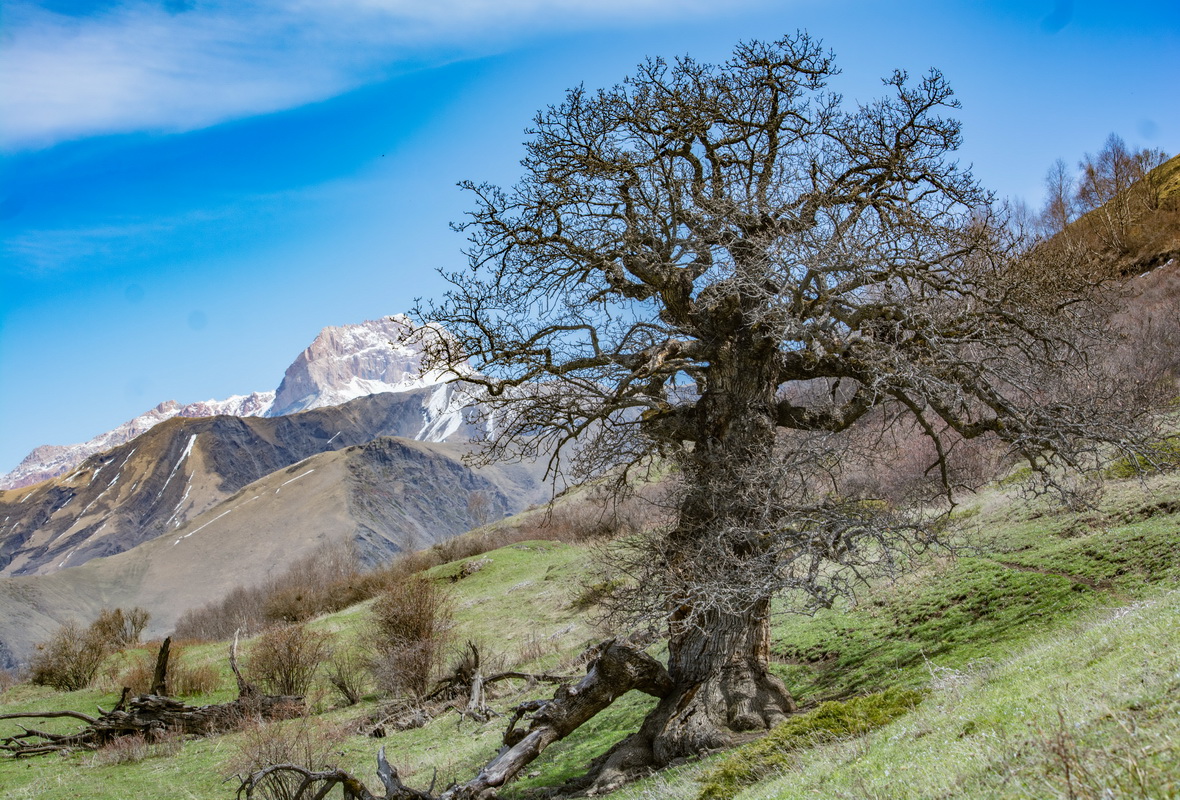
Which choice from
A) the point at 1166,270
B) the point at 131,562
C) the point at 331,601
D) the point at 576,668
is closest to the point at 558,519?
the point at 331,601

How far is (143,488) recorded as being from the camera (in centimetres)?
17688

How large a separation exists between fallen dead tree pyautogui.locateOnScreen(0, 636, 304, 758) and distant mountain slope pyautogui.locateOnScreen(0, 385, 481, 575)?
143214 mm

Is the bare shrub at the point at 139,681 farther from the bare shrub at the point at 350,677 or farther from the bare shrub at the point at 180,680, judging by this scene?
the bare shrub at the point at 350,677

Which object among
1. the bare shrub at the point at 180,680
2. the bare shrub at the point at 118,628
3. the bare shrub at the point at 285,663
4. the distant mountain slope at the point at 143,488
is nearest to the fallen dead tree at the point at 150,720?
the bare shrub at the point at 285,663

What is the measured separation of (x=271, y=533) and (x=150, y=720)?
286 ft

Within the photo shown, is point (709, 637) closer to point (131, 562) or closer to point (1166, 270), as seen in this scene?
point (1166, 270)

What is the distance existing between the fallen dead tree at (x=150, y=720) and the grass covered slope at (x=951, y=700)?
0.94 m

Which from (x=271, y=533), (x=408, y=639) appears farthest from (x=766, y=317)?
(x=271, y=533)

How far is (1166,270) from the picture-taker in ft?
115

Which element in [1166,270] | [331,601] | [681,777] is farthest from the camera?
[331,601]

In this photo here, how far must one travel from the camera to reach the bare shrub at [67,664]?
26047mm

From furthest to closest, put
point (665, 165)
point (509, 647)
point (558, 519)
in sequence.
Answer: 1. point (558, 519)
2. point (509, 647)
3. point (665, 165)

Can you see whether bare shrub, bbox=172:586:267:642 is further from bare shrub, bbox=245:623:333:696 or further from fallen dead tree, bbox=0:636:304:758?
fallen dead tree, bbox=0:636:304:758

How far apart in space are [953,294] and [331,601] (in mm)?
36208
